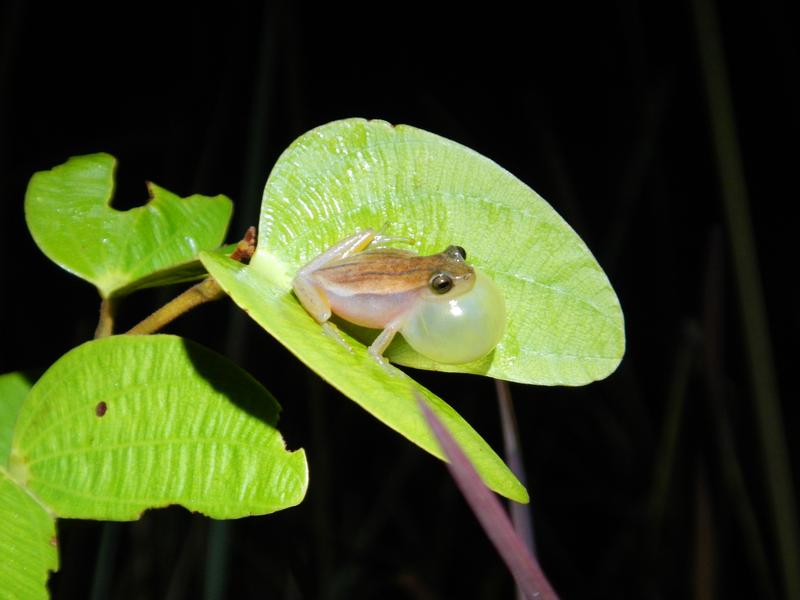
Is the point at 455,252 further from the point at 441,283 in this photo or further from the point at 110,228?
the point at 110,228

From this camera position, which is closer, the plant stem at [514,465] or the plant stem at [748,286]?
the plant stem at [514,465]

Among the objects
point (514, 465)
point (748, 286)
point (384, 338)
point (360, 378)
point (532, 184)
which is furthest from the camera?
point (532, 184)

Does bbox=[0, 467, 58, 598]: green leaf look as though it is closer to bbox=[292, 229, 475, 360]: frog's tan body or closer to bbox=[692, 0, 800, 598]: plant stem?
bbox=[292, 229, 475, 360]: frog's tan body

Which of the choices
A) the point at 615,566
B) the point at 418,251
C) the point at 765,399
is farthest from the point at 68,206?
the point at 615,566

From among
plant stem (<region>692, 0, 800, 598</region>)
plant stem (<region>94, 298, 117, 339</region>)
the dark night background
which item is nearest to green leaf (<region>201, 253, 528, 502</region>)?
plant stem (<region>94, 298, 117, 339</region>)

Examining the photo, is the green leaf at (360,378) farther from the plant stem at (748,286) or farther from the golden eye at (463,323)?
the plant stem at (748,286)

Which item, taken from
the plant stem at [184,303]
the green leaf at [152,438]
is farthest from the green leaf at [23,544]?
the plant stem at [184,303]

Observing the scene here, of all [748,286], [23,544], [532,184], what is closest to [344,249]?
[23,544]

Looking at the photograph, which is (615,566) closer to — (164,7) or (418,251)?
(418,251)
